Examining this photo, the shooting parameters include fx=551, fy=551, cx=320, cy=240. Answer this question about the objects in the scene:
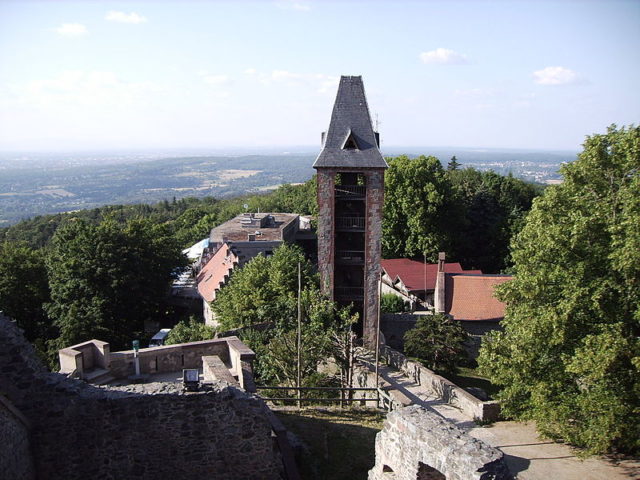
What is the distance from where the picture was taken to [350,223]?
28656 millimetres

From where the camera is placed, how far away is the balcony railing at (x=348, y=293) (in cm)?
2853

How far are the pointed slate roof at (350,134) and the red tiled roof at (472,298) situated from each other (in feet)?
31.8

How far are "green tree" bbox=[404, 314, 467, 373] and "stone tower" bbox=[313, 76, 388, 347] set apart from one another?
249cm

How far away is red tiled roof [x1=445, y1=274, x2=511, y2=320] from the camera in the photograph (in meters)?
31.2

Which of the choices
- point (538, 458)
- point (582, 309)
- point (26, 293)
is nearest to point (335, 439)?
point (538, 458)

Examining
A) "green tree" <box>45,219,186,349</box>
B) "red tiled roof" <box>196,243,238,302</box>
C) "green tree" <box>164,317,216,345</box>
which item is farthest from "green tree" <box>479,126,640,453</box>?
"green tree" <box>45,219,186,349</box>

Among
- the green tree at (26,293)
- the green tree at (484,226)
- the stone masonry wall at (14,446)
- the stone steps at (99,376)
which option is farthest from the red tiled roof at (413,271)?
the stone masonry wall at (14,446)

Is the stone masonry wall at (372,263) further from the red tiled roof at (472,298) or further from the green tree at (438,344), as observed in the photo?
the red tiled roof at (472,298)

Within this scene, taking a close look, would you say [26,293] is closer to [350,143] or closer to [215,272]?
[215,272]

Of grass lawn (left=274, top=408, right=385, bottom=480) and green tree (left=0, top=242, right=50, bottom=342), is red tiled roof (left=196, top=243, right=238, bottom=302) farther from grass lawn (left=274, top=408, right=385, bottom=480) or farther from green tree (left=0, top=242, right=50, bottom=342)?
grass lawn (left=274, top=408, right=385, bottom=480)

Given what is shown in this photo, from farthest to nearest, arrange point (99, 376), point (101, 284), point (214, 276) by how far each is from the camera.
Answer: point (214, 276) → point (101, 284) → point (99, 376)

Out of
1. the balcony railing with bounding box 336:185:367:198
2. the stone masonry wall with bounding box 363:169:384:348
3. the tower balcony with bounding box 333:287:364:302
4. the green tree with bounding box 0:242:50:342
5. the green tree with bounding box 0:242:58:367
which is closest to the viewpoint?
the stone masonry wall with bounding box 363:169:384:348

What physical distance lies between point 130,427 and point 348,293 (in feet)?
64.7

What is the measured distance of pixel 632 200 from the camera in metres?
13.2
